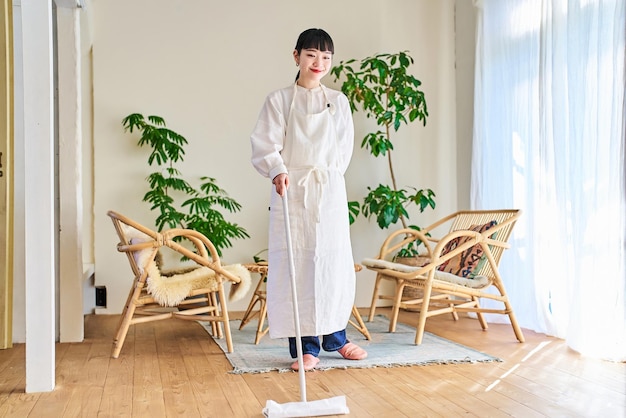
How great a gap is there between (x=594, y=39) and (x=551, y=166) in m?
0.76

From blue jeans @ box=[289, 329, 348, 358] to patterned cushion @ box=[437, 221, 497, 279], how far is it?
1.01 metres

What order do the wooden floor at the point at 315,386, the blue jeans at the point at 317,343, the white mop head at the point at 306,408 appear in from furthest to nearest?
1. the blue jeans at the point at 317,343
2. the wooden floor at the point at 315,386
3. the white mop head at the point at 306,408

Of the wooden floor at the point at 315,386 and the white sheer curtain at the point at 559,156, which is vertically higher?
the white sheer curtain at the point at 559,156

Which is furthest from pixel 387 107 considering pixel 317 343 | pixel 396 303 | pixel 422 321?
pixel 317 343

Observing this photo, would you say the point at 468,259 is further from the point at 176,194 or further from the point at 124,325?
the point at 176,194

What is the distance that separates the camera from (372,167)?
5.45 meters

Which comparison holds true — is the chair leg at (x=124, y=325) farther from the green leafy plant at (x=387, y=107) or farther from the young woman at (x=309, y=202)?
the green leafy plant at (x=387, y=107)

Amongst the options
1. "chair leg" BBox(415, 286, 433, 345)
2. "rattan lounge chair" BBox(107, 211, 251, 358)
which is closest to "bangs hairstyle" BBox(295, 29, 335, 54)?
"rattan lounge chair" BBox(107, 211, 251, 358)

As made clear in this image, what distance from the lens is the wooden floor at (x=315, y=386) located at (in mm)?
2447

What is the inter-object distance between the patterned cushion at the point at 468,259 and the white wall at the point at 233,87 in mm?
1365

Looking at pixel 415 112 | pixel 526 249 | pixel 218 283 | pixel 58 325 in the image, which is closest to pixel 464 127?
pixel 415 112

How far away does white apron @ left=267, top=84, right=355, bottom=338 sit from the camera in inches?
119

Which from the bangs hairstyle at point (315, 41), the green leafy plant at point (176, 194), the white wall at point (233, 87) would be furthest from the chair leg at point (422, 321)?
the white wall at point (233, 87)

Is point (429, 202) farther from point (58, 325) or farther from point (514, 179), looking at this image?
point (58, 325)
